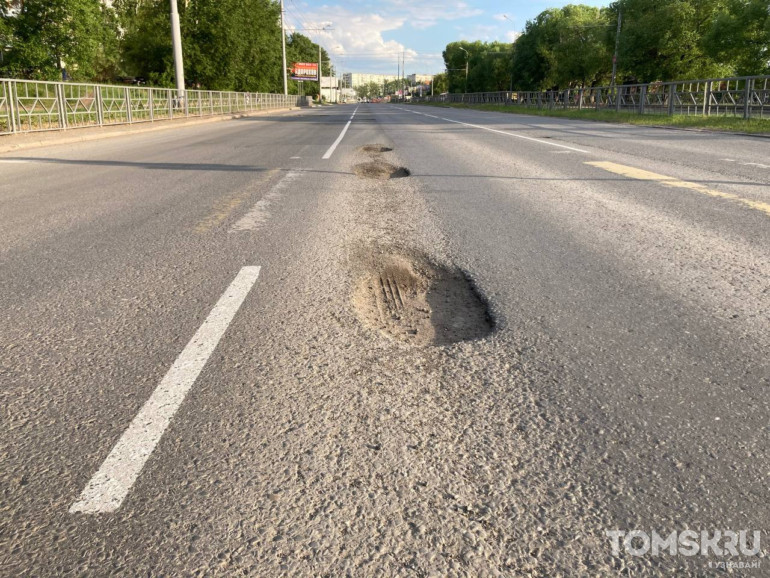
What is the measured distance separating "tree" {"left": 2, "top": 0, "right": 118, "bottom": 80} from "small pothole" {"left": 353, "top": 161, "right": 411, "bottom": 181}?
91.4 feet

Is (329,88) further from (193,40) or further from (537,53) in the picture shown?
(193,40)

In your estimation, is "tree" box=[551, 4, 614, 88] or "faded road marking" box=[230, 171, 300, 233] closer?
"faded road marking" box=[230, 171, 300, 233]

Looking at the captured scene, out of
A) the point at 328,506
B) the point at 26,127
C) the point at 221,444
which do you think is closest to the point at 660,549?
the point at 328,506

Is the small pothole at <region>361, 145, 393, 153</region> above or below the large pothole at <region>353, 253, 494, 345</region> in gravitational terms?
above

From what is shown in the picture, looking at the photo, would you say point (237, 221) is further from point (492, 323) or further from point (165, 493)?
point (165, 493)

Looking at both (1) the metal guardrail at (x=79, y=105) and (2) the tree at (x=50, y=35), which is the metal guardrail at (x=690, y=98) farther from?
(2) the tree at (x=50, y=35)

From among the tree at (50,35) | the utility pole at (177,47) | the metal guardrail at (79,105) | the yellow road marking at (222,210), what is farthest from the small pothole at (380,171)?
the tree at (50,35)

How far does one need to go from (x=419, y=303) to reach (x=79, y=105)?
18962 millimetres

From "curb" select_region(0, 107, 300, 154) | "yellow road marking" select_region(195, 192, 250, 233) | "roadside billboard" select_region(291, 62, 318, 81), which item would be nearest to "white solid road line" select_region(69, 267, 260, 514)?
"yellow road marking" select_region(195, 192, 250, 233)

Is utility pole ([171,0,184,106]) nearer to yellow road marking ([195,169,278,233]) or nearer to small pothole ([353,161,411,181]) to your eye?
small pothole ([353,161,411,181])

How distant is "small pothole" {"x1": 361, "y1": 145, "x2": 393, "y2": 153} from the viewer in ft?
38.3

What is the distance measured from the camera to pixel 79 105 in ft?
59.9

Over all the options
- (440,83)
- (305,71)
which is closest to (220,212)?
(305,71)

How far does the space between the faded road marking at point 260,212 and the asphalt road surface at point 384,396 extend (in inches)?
3.4
